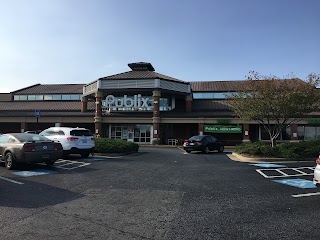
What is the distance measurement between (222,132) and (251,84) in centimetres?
1888

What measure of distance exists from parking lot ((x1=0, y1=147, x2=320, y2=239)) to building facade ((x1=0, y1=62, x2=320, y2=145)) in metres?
28.7

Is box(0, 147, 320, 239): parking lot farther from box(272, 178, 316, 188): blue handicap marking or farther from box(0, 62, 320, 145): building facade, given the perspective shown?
box(0, 62, 320, 145): building facade

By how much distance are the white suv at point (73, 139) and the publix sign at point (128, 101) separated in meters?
24.1

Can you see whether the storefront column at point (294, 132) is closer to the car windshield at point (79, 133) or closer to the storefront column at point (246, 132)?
the storefront column at point (246, 132)

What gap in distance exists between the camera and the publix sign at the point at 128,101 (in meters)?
41.3

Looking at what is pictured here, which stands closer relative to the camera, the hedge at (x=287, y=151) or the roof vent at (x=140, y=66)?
the hedge at (x=287, y=151)

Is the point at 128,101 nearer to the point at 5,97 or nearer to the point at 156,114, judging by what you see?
the point at 156,114

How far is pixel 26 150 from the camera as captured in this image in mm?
11828

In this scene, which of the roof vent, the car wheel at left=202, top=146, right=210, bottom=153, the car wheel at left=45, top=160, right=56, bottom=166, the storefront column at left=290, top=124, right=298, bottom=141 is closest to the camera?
the car wheel at left=45, top=160, right=56, bottom=166

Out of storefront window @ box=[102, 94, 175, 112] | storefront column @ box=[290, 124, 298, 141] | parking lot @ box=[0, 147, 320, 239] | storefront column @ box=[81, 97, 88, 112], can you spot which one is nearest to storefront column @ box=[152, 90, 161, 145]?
storefront window @ box=[102, 94, 175, 112]

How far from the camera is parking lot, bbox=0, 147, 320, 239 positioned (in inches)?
204

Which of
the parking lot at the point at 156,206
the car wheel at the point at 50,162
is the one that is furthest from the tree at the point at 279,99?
the car wheel at the point at 50,162

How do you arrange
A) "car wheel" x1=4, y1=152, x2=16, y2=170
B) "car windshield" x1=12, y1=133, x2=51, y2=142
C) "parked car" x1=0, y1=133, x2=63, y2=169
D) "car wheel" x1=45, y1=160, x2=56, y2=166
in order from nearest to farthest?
1. "parked car" x1=0, y1=133, x2=63, y2=169
2. "car wheel" x1=4, y1=152, x2=16, y2=170
3. "car windshield" x1=12, y1=133, x2=51, y2=142
4. "car wheel" x1=45, y1=160, x2=56, y2=166

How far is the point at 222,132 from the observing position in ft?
130
